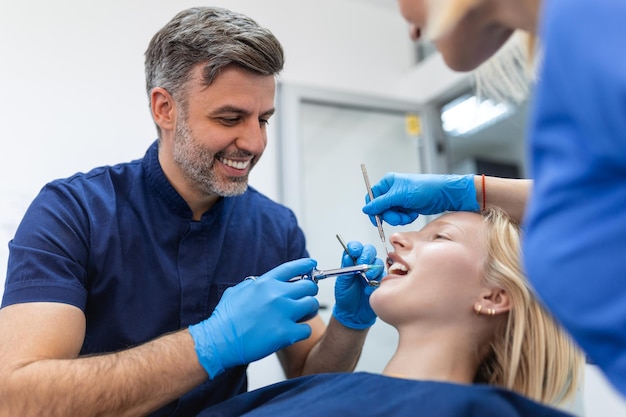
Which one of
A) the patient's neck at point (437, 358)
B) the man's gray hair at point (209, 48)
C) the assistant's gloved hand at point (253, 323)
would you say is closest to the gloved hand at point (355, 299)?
the assistant's gloved hand at point (253, 323)

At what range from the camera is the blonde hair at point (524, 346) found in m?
1.04

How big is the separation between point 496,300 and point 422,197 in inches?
12.8

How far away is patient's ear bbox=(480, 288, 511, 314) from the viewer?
110cm

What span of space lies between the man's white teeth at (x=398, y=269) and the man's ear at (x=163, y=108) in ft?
2.46

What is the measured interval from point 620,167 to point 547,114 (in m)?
0.08

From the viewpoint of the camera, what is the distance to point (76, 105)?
2.21m

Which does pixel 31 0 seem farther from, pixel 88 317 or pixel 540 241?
pixel 540 241

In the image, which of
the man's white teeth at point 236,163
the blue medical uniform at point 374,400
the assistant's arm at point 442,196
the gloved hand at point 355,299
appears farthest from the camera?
the man's white teeth at point 236,163

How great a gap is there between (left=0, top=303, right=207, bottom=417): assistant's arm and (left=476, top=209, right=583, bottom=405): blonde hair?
598mm

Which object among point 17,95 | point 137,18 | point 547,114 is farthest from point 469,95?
point 547,114

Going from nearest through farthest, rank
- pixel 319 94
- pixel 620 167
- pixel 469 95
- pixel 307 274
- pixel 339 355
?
1. pixel 620 167
2. pixel 307 274
3. pixel 339 355
4. pixel 319 94
5. pixel 469 95

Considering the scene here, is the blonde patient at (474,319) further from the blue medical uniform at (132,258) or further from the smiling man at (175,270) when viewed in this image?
the blue medical uniform at (132,258)

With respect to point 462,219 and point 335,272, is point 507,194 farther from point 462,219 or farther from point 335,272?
point 335,272

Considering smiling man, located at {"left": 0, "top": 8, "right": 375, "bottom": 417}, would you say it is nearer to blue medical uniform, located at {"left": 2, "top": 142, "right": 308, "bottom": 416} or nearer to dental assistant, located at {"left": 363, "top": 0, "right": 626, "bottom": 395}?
blue medical uniform, located at {"left": 2, "top": 142, "right": 308, "bottom": 416}
